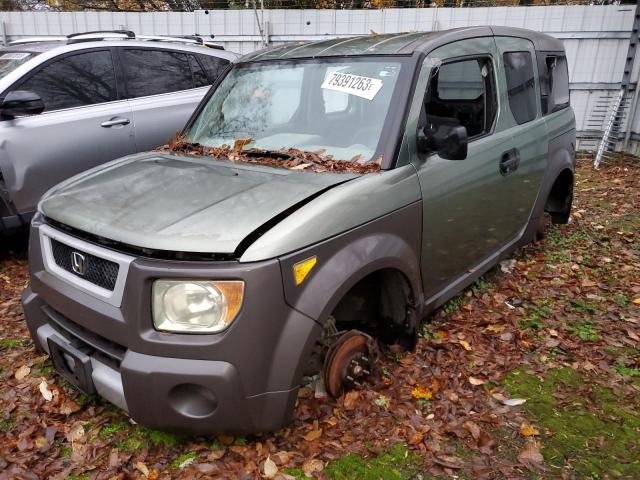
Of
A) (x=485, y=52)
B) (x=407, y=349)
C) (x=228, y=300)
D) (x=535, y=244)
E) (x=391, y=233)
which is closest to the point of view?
(x=228, y=300)

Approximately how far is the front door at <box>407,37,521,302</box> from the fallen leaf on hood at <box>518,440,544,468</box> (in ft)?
3.29

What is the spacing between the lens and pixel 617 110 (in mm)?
9500

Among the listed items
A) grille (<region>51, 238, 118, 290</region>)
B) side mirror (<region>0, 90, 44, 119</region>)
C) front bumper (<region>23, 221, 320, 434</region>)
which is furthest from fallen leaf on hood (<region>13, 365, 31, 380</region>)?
side mirror (<region>0, 90, 44, 119</region>)

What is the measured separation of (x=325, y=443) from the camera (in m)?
2.47

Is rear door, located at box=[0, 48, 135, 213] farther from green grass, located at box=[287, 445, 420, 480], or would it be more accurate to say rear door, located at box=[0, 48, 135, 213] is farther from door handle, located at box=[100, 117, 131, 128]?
green grass, located at box=[287, 445, 420, 480]

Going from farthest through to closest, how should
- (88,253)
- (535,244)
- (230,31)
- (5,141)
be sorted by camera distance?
(230,31) < (535,244) < (5,141) < (88,253)

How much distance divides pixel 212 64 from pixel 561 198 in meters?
4.15

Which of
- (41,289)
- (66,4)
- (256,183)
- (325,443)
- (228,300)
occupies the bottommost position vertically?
(325,443)

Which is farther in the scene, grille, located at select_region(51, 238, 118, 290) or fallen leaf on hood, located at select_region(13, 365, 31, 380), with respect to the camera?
fallen leaf on hood, located at select_region(13, 365, 31, 380)

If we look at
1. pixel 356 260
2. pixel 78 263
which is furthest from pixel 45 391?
pixel 356 260

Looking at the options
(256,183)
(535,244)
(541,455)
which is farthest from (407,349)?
(535,244)

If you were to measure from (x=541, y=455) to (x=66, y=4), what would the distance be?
20058mm

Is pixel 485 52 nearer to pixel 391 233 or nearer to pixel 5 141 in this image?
pixel 391 233

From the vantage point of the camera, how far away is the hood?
2.07m
